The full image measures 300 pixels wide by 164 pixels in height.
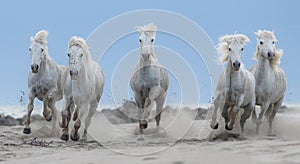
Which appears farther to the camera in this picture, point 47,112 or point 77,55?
point 47,112

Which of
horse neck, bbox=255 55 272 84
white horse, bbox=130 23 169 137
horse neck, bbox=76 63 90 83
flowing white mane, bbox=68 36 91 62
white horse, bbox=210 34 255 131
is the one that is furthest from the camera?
horse neck, bbox=255 55 272 84

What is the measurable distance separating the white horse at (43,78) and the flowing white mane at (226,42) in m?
3.73

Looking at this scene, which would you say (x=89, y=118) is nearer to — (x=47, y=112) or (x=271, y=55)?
(x=47, y=112)

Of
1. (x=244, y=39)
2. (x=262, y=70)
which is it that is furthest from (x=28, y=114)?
(x=262, y=70)

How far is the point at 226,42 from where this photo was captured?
8398mm

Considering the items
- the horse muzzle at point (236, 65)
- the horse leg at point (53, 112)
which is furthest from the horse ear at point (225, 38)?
the horse leg at point (53, 112)

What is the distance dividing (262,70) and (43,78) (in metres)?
4.89

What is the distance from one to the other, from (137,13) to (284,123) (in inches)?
189

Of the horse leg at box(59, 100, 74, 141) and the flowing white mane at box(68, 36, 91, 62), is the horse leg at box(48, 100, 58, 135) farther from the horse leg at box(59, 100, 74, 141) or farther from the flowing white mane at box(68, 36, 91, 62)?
the flowing white mane at box(68, 36, 91, 62)

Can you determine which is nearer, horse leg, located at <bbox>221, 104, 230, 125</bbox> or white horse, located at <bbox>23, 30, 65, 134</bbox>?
horse leg, located at <bbox>221, 104, 230, 125</bbox>

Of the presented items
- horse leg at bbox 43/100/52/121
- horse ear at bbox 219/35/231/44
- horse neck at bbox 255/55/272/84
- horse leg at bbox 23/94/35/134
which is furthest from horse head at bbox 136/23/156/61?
horse leg at bbox 43/100/52/121

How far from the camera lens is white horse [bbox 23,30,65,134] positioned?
895cm

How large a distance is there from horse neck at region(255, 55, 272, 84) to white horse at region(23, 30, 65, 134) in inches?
180

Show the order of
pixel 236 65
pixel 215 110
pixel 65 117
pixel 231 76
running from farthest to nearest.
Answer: pixel 231 76, pixel 215 110, pixel 65 117, pixel 236 65
